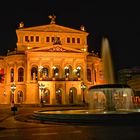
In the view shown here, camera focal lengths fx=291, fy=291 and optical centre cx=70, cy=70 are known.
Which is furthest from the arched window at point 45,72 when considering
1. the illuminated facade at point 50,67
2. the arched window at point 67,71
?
the arched window at point 67,71

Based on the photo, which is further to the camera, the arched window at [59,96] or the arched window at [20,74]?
the arched window at [20,74]

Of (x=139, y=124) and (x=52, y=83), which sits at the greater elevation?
(x=52, y=83)

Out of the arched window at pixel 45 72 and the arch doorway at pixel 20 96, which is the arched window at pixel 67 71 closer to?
the arched window at pixel 45 72

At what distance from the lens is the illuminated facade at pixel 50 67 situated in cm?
6988

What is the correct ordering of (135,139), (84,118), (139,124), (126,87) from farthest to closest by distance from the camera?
(126,87) → (84,118) → (139,124) → (135,139)

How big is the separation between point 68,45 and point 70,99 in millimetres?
15768

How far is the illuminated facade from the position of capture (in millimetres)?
69875

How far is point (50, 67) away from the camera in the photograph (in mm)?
71938

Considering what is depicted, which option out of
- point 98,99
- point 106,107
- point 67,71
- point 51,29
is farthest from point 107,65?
point 51,29

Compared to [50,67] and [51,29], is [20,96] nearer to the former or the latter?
[50,67]

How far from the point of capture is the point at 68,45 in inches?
3110

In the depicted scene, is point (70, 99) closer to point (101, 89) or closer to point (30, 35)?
point (30, 35)

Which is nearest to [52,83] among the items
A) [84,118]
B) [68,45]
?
[68,45]

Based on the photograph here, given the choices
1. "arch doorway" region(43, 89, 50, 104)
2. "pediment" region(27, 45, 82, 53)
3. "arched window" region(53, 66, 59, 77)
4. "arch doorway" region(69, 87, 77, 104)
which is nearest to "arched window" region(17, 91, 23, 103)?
"arch doorway" region(43, 89, 50, 104)
